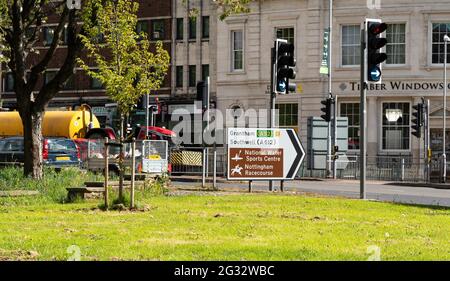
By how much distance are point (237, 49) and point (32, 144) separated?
28.6 m

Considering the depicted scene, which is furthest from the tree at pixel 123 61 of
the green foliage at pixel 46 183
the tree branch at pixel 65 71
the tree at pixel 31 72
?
the green foliage at pixel 46 183

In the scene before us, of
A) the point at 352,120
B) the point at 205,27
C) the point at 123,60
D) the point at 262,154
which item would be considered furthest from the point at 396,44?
the point at 123,60

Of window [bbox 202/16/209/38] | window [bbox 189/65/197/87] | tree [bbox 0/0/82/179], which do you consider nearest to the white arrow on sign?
tree [bbox 0/0/82/179]

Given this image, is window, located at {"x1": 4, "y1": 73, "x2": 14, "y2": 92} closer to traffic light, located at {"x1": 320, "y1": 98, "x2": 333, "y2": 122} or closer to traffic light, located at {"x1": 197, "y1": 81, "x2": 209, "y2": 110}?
traffic light, located at {"x1": 320, "y1": 98, "x2": 333, "y2": 122}

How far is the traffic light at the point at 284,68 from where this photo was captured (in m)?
21.8

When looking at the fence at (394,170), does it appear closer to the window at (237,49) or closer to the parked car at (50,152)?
the window at (237,49)

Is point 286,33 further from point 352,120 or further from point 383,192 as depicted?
point 383,192

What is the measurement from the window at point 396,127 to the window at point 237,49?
31.2 ft

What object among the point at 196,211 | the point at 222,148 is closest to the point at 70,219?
the point at 196,211

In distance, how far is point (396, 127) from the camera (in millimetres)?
45000

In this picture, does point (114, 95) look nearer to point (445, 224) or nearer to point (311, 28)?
point (445, 224)

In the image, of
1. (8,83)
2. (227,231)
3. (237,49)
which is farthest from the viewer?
(8,83)

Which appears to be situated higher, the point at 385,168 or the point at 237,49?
the point at 237,49
